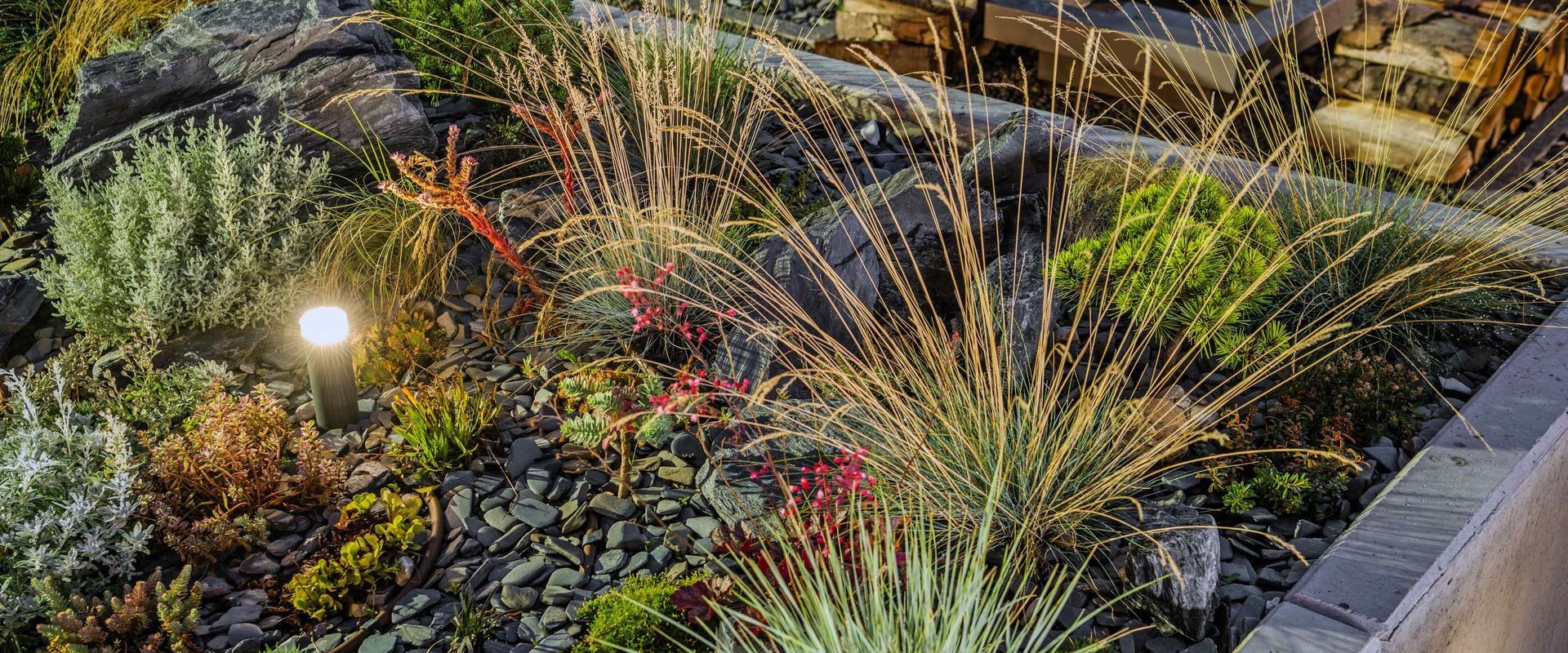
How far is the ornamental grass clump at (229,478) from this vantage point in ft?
8.38

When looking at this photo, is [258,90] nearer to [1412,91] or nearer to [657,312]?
[657,312]

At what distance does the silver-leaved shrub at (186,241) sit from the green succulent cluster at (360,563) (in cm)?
100

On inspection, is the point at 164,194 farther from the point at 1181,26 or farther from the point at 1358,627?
the point at 1181,26

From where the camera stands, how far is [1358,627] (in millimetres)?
2230

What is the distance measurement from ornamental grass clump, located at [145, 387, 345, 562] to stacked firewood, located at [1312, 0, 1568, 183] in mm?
4451

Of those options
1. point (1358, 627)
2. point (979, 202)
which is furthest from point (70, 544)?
point (1358, 627)

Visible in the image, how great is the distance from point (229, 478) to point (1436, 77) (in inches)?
207

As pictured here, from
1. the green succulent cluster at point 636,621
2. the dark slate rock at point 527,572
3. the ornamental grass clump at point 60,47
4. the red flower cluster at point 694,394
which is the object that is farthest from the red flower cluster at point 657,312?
the ornamental grass clump at point 60,47

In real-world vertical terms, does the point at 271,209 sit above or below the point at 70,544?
above

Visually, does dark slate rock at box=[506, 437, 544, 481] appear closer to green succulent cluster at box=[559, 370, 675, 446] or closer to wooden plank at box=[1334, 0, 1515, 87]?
green succulent cluster at box=[559, 370, 675, 446]

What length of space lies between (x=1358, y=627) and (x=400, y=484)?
7.09 ft

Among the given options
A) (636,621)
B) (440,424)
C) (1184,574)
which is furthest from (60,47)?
(1184,574)

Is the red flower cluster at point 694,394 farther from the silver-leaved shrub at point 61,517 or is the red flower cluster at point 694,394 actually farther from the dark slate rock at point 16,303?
the dark slate rock at point 16,303

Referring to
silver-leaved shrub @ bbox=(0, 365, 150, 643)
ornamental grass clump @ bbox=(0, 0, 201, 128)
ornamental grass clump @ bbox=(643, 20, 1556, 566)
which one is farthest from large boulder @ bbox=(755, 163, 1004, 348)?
ornamental grass clump @ bbox=(0, 0, 201, 128)
